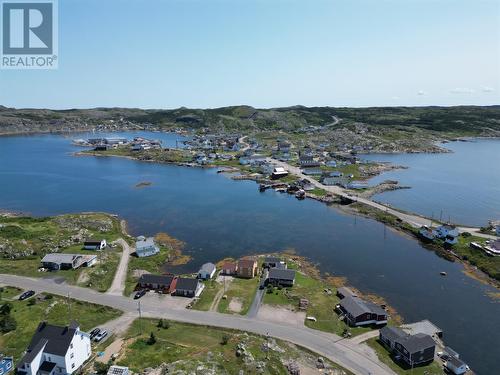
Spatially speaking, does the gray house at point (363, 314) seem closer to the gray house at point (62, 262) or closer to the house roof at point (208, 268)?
the house roof at point (208, 268)

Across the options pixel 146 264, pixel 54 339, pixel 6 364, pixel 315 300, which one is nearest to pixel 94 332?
pixel 54 339

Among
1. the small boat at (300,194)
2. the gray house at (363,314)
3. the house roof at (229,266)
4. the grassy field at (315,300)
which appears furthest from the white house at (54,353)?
the small boat at (300,194)

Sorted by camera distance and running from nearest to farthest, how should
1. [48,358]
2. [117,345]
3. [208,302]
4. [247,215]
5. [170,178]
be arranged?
[48,358] → [117,345] → [208,302] → [247,215] → [170,178]

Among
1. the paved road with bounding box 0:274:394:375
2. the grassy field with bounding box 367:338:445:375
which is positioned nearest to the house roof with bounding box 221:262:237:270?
the paved road with bounding box 0:274:394:375

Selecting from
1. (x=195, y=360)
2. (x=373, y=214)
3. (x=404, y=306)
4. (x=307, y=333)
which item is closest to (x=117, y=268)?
(x=195, y=360)

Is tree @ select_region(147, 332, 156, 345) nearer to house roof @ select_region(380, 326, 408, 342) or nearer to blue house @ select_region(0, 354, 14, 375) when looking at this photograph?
blue house @ select_region(0, 354, 14, 375)

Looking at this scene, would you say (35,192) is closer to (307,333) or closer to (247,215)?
(247,215)
